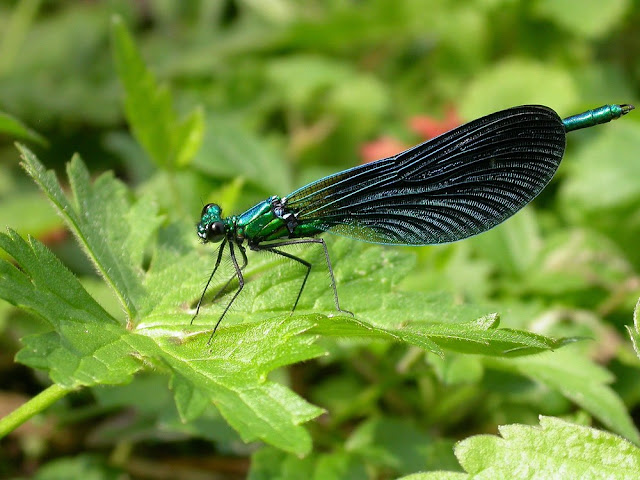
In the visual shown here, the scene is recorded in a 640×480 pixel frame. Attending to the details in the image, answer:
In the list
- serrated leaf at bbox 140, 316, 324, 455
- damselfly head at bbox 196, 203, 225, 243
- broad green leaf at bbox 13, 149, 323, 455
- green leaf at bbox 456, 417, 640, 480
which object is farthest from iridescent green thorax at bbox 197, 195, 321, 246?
green leaf at bbox 456, 417, 640, 480

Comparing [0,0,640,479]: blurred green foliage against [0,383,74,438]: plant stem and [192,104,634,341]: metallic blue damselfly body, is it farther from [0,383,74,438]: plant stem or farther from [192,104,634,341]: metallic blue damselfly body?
[0,383,74,438]: plant stem

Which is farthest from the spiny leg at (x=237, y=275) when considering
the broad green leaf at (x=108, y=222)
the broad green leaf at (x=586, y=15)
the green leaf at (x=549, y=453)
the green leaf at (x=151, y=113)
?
the broad green leaf at (x=586, y=15)

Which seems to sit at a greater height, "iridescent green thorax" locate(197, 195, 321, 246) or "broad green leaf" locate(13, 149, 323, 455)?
"iridescent green thorax" locate(197, 195, 321, 246)

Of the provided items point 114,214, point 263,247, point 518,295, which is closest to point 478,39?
point 518,295

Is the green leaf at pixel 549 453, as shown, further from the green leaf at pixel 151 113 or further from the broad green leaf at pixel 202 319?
the green leaf at pixel 151 113

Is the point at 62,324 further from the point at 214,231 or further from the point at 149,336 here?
the point at 214,231

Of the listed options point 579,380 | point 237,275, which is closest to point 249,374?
point 237,275

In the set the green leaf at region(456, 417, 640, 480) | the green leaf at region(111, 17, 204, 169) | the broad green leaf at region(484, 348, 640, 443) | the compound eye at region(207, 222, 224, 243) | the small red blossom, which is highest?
the small red blossom

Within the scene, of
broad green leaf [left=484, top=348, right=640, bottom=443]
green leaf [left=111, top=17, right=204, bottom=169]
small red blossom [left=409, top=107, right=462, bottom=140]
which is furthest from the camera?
small red blossom [left=409, top=107, right=462, bottom=140]

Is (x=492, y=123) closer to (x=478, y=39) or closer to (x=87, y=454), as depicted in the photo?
(x=87, y=454)
